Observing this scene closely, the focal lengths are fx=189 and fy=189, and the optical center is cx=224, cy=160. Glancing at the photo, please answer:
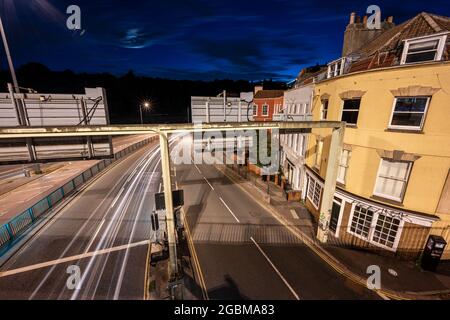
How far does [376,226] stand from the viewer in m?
11.3

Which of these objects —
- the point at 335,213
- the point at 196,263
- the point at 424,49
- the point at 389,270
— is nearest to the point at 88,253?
the point at 196,263

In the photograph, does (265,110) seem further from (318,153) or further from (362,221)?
(362,221)

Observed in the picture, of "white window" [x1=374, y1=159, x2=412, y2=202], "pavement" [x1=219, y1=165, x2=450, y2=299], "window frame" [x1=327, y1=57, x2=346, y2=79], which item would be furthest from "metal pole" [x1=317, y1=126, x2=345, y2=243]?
"window frame" [x1=327, y1=57, x2=346, y2=79]

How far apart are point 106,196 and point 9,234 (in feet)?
23.1

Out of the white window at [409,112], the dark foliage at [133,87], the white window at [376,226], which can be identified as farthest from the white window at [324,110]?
the dark foliage at [133,87]

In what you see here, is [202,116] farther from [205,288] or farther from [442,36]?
[442,36]

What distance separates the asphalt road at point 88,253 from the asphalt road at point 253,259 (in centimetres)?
369

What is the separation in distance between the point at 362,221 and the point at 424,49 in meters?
9.50

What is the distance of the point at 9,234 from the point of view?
12469mm

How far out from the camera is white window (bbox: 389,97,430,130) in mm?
9164

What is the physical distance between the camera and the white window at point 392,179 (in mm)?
10016

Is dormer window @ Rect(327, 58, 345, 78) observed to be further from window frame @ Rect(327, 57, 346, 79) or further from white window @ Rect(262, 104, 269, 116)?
white window @ Rect(262, 104, 269, 116)

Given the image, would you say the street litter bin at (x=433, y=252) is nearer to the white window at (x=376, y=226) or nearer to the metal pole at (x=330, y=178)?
the white window at (x=376, y=226)

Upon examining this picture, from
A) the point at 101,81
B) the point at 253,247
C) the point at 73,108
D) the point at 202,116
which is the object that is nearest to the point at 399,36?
the point at 202,116
